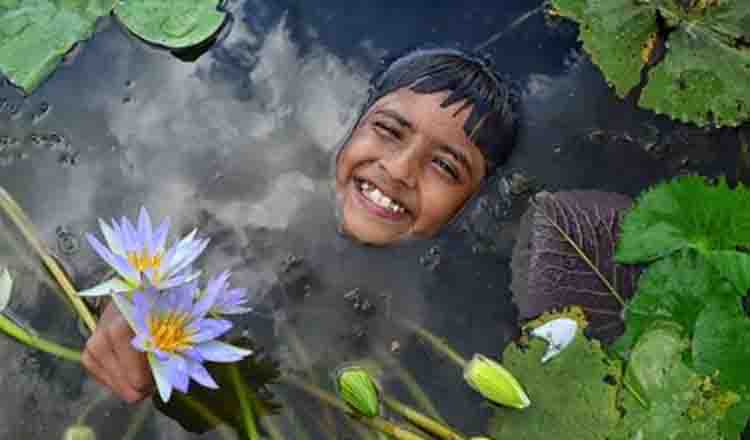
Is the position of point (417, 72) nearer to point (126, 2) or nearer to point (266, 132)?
point (266, 132)

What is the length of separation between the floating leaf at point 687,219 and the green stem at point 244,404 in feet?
2.63

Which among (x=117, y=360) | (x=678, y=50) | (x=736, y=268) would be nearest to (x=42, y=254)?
(x=117, y=360)

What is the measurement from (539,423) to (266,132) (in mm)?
881

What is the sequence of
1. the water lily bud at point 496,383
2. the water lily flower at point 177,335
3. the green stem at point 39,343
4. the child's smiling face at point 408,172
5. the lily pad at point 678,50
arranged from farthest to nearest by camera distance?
the lily pad at point 678,50, the child's smiling face at point 408,172, the green stem at point 39,343, the water lily bud at point 496,383, the water lily flower at point 177,335

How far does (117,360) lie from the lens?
171cm

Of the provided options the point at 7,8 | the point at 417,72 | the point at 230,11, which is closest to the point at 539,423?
the point at 417,72

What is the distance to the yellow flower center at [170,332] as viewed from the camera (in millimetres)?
1568

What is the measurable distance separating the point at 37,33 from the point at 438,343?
1.14 metres

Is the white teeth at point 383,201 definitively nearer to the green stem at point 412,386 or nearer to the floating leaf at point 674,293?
→ the green stem at point 412,386

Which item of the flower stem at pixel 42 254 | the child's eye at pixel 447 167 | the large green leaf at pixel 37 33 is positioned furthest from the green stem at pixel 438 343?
the large green leaf at pixel 37 33

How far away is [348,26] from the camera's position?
216 cm

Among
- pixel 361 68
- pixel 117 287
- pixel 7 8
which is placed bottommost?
pixel 117 287

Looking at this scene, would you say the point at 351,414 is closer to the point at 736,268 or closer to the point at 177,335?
the point at 177,335

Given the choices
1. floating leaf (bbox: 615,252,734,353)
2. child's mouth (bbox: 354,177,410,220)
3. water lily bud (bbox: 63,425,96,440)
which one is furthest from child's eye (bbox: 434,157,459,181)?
water lily bud (bbox: 63,425,96,440)
